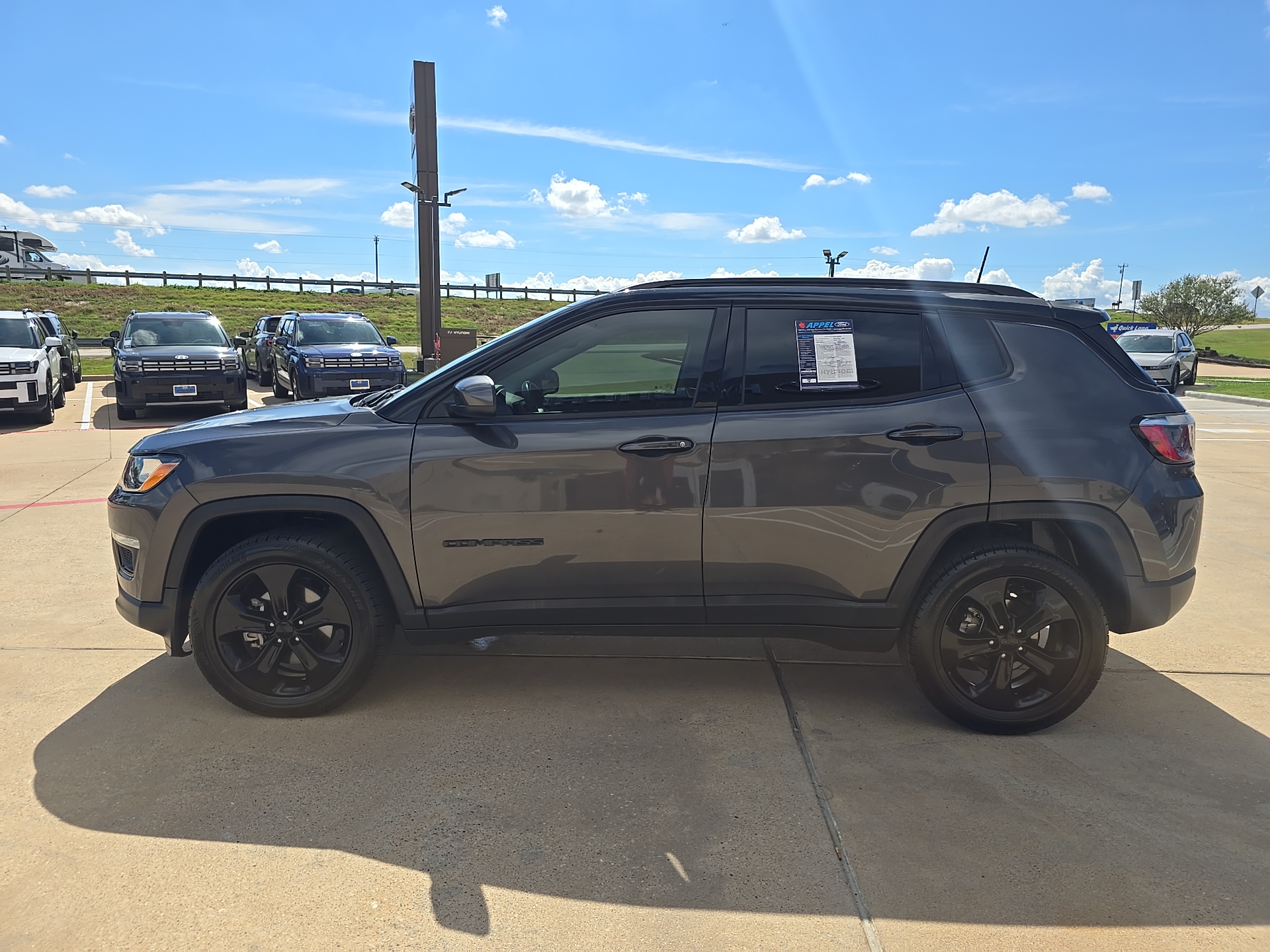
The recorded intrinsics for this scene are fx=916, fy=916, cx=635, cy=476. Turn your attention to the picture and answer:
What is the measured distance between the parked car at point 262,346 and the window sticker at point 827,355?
1655 centimetres

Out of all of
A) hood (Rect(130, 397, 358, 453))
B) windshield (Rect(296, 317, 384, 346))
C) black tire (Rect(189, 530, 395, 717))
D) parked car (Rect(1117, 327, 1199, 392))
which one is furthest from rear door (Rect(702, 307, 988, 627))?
parked car (Rect(1117, 327, 1199, 392))

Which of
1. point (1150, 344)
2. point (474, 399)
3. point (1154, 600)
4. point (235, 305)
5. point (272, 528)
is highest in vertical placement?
point (235, 305)

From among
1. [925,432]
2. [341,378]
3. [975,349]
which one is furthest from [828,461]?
[341,378]

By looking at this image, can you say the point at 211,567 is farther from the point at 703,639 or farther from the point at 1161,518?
the point at 1161,518

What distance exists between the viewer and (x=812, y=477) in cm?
345

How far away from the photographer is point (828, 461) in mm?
3439

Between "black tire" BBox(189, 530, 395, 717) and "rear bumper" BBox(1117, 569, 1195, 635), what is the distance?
9.55 ft

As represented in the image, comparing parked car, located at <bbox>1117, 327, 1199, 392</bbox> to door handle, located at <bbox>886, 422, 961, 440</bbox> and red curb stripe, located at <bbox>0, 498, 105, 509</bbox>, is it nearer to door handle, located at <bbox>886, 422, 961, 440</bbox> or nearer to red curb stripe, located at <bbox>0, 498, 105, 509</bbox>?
door handle, located at <bbox>886, 422, 961, 440</bbox>

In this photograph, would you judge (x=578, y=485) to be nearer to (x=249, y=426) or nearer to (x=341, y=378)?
(x=249, y=426)

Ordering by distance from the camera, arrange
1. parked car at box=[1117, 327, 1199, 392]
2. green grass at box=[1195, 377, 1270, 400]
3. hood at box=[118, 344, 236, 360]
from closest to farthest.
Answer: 1. hood at box=[118, 344, 236, 360]
2. green grass at box=[1195, 377, 1270, 400]
3. parked car at box=[1117, 327, 1199, 392]

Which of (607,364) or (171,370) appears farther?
(171,370)

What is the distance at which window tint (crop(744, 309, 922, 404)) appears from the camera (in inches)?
139

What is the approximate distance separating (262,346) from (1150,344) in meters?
21.6

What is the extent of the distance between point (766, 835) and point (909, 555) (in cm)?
122
